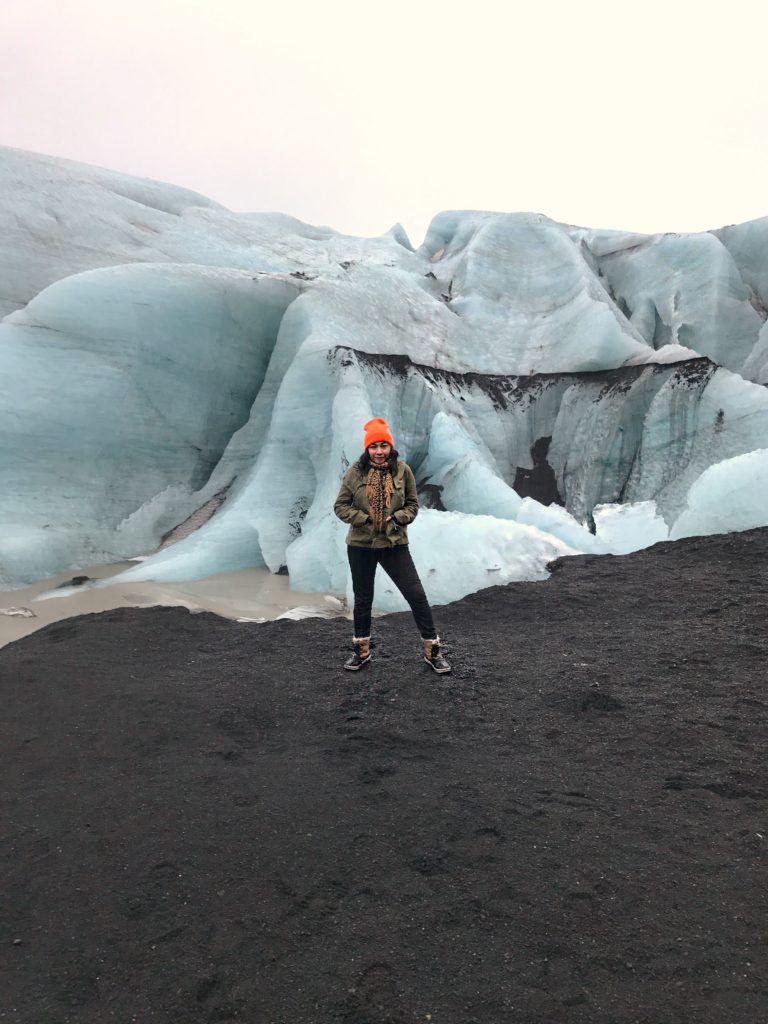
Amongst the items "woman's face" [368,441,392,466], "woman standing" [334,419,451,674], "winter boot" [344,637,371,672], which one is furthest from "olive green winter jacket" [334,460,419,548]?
"winter boot" [344,637,371,672]

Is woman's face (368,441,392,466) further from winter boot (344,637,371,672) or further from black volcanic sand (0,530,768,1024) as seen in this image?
black volcanic sand (0,530,768,1024)

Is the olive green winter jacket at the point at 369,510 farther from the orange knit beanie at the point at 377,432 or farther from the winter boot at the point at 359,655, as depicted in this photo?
the winter boot at the point at 359,655

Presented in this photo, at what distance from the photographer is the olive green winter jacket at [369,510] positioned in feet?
12.3

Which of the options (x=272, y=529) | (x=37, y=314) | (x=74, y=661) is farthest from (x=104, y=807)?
(x=37, y=314)

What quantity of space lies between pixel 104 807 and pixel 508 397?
32.4 feet

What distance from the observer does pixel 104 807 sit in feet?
8.29

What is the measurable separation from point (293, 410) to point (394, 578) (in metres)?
5.68

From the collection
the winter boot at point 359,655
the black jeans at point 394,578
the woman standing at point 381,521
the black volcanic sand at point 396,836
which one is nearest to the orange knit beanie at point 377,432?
the woman standing at point 381,521

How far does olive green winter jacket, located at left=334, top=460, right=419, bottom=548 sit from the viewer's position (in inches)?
147

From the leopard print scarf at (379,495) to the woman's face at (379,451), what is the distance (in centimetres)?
7

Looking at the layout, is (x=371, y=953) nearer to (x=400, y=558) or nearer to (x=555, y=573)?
(x=400, y=558)

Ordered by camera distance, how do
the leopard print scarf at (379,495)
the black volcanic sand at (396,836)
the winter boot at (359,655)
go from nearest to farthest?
the black volcanic sand at (396,836)
the leopard print scarf at (379,495)
the winter boot at (359,655)

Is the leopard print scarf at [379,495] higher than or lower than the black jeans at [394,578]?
higher

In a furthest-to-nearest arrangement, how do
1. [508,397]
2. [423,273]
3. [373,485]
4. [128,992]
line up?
1. [423,273]
2. [508,397]
3. [373,485]
4. [128,992]
